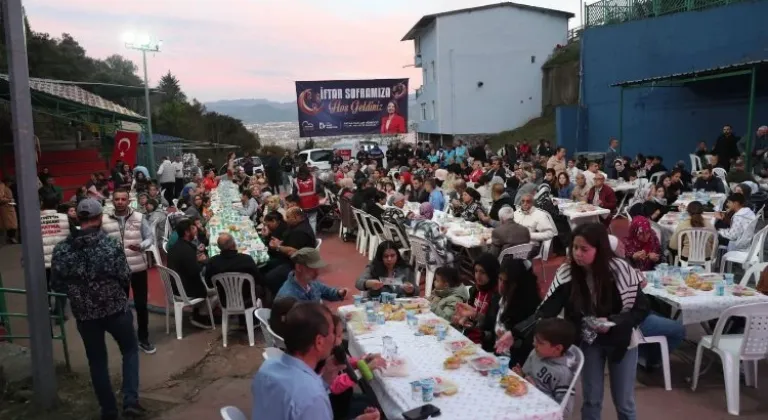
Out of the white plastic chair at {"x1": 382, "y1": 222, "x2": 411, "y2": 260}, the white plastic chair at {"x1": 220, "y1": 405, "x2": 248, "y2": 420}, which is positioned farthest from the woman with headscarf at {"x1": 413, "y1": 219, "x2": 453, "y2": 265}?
the white plastic chair at {"x1": 220, "y1": 405, "x2": 248, "y2": 420}

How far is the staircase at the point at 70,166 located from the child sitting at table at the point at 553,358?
17.9 m

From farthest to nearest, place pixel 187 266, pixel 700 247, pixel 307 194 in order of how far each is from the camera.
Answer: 1. pixel 307 194
2. pixel 700 247
3. pixel 187 266

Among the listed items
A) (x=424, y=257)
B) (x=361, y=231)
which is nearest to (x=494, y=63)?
(x=361, y=231)

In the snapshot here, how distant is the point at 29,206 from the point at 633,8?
60.5 ft

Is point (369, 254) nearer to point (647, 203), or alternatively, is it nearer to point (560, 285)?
point (647, 203)

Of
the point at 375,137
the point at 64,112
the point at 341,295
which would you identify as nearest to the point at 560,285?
the point at 341,295

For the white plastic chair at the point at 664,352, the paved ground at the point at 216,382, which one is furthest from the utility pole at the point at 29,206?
the white plastic chair at the point at 664,352

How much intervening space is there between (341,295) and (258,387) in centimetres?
292

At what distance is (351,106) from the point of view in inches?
1113

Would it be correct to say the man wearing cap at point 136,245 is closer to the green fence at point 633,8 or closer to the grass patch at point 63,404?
the grass patch at point 63,404

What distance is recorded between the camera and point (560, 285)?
3344 millimetres

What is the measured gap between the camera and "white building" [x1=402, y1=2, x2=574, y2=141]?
2870cm

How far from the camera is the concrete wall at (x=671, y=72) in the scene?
14578 mm

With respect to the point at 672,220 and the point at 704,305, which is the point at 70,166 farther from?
the point at 704,305
